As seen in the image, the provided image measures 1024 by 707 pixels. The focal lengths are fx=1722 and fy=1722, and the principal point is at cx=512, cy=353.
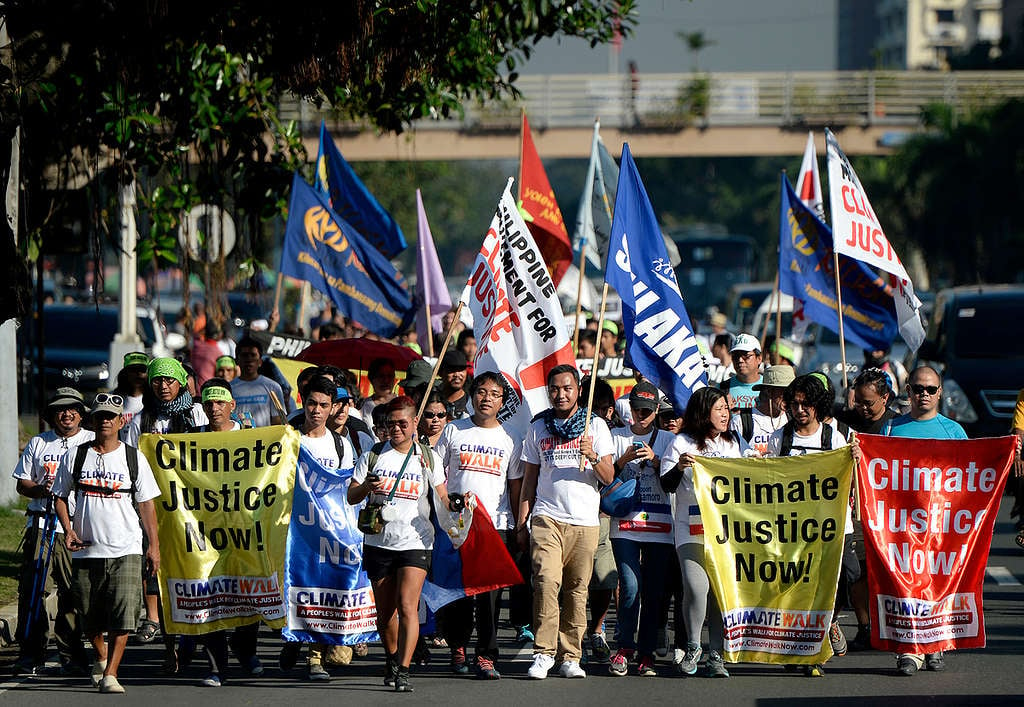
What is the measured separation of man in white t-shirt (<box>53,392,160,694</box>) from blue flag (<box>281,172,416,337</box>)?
5.35m

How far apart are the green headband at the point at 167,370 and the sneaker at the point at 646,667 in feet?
10.3

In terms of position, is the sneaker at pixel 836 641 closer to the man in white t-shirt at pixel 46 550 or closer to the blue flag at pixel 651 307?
the blue flag at pixel 651 307

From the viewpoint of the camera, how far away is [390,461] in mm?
8891

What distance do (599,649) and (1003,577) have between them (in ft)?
14.1

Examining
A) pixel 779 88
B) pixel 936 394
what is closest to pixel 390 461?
pixel 936 394

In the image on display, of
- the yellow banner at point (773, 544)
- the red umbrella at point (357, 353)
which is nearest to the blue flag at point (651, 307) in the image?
the yellow banner at point (773, 544)

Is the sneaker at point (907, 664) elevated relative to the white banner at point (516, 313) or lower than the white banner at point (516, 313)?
lower

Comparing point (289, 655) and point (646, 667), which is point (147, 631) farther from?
point (646, 667)

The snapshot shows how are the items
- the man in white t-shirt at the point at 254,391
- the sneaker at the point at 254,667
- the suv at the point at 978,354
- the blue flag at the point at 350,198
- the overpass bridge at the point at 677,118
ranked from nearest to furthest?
the sneaker at the point at 254,667, the man in white t-shirt at the point at 254,391, the blue flag at the point at 350,198, the suv at the point at 978,354, the overpass bridge at the point at 677,118

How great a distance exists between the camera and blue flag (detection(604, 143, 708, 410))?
9.86 metres

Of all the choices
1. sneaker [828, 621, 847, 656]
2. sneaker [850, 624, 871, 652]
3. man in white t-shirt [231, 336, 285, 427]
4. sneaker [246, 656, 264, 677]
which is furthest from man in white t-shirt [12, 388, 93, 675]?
sneaker [850, 624, 871, 652]

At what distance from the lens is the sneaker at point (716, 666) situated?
29.9 feet

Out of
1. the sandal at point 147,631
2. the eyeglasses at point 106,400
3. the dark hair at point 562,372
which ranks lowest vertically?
the sandal at point 147,631

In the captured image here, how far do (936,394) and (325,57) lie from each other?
17.2 ft
